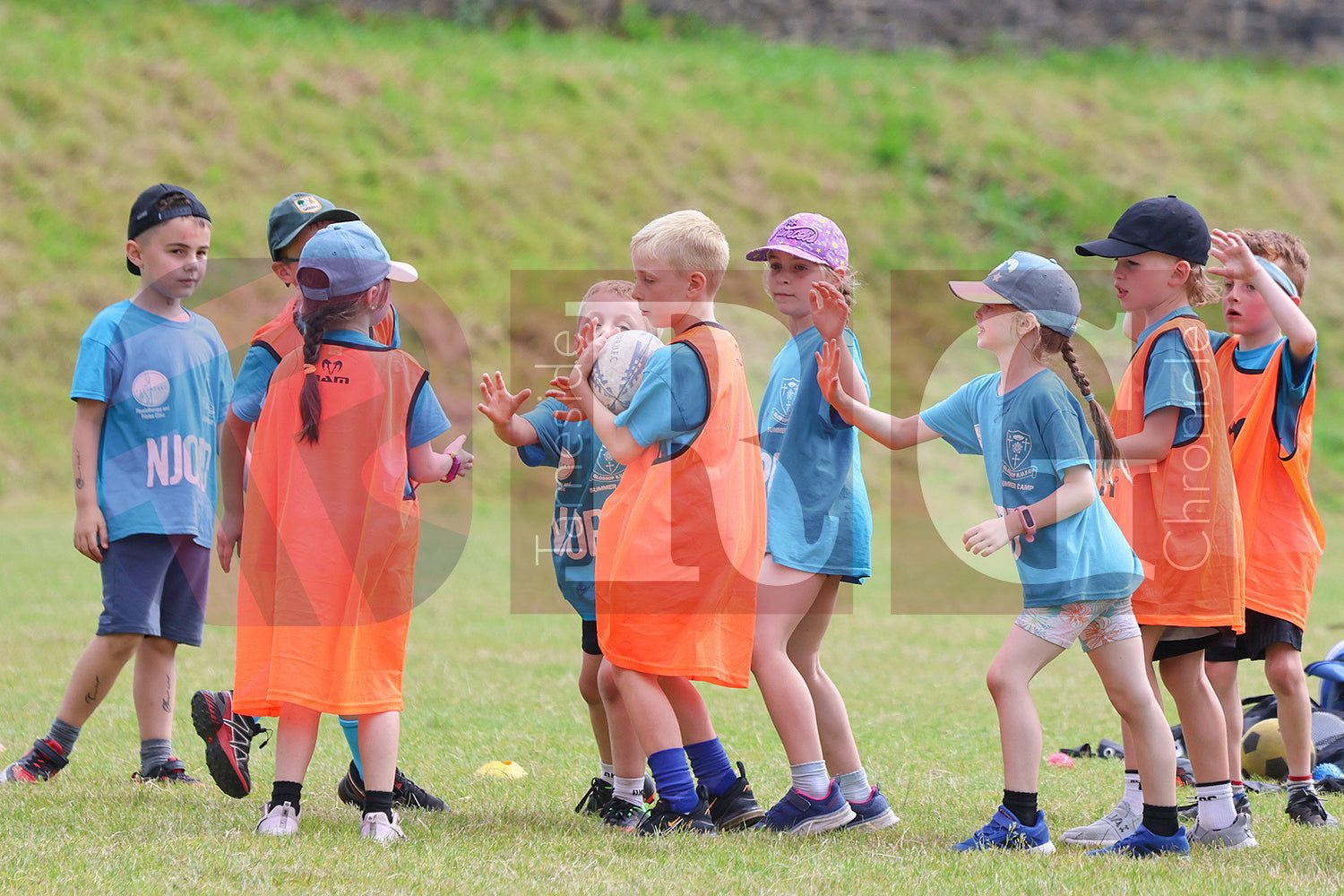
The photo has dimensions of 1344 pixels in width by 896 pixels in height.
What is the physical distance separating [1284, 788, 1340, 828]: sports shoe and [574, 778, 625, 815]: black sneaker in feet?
7.14

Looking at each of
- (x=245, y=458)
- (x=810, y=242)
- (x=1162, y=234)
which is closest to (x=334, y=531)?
(x=245, y=458)

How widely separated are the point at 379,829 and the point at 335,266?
158cm

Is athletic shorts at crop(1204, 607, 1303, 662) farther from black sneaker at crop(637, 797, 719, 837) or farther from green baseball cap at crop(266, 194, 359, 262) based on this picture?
green baseball cap at crop(266, 194, 359, 262)

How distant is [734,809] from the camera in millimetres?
3920

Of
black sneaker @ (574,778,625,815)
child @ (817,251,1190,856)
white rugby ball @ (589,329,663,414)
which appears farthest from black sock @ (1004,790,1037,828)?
white rugby ball @ (589,329,663,414)

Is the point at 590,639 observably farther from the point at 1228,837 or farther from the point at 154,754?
the point at 1228,837

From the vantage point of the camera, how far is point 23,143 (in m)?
16.2

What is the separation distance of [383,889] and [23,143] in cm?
1571

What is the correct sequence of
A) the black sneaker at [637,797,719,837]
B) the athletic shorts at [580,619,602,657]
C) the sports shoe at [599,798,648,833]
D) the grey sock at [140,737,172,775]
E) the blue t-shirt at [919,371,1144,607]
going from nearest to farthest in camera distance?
the blue t-shirt at [919,371,1144,607] < the black sneaker at [637,797,719,837] < the sports shoe at [599,798,648,833] < the athletic shorts at [580,619,602,657] < the grey sock at [140,737,172,775]

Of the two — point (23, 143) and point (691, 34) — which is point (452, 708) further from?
point (691, 34)

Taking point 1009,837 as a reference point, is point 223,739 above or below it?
above

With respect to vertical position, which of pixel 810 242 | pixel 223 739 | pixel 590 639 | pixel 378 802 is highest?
pixel 810 242

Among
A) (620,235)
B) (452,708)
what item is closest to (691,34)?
(620,235)

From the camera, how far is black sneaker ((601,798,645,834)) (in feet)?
13.2
